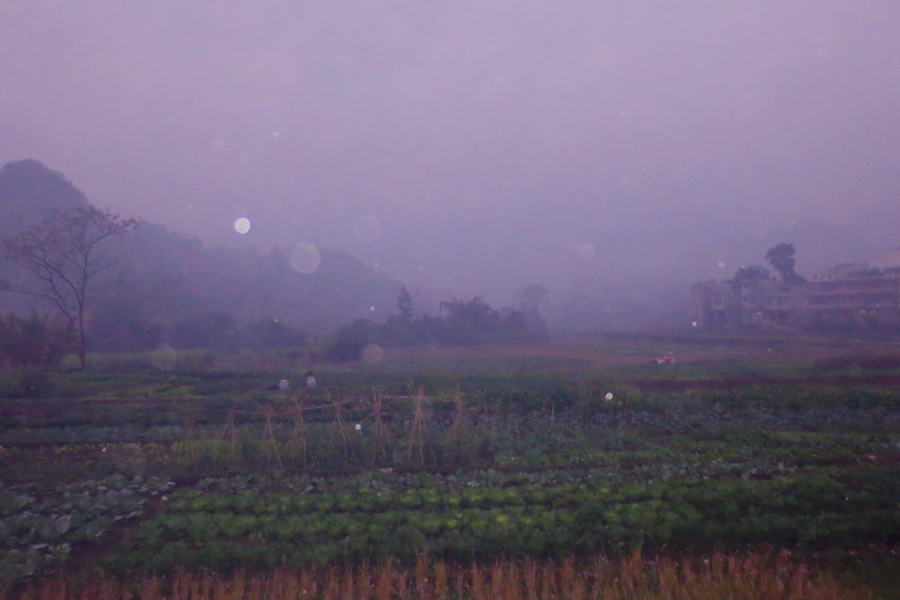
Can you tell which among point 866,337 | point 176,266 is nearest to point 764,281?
point 866,337

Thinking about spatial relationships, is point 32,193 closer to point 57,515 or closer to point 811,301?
point 57,515

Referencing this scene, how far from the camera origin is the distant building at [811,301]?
1671 inches

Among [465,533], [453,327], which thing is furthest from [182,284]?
[465,533]

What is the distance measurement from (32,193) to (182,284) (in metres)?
25.4

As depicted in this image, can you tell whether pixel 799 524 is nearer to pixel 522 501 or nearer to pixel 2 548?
pixel 522 501

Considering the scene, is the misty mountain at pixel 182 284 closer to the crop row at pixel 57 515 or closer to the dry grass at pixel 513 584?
the crop row at pixel 57 515

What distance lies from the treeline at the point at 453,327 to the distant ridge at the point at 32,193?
42455mm

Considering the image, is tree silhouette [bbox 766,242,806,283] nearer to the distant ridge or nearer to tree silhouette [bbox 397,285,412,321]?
tree silhouette [bbox 397,285,412,321]

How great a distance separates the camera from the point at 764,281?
185 ft

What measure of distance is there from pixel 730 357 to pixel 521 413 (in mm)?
20917

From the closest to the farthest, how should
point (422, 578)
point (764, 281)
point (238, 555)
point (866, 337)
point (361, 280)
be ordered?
point (422, 578), point (238, 555), point (866, 337), point (764, 281), point (361, 280)

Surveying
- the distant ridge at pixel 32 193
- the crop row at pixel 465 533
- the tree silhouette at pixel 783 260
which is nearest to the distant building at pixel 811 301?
the tree silhouette at pixel 783 260

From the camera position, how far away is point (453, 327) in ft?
173

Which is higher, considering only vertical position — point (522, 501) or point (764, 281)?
point (764, 281)
